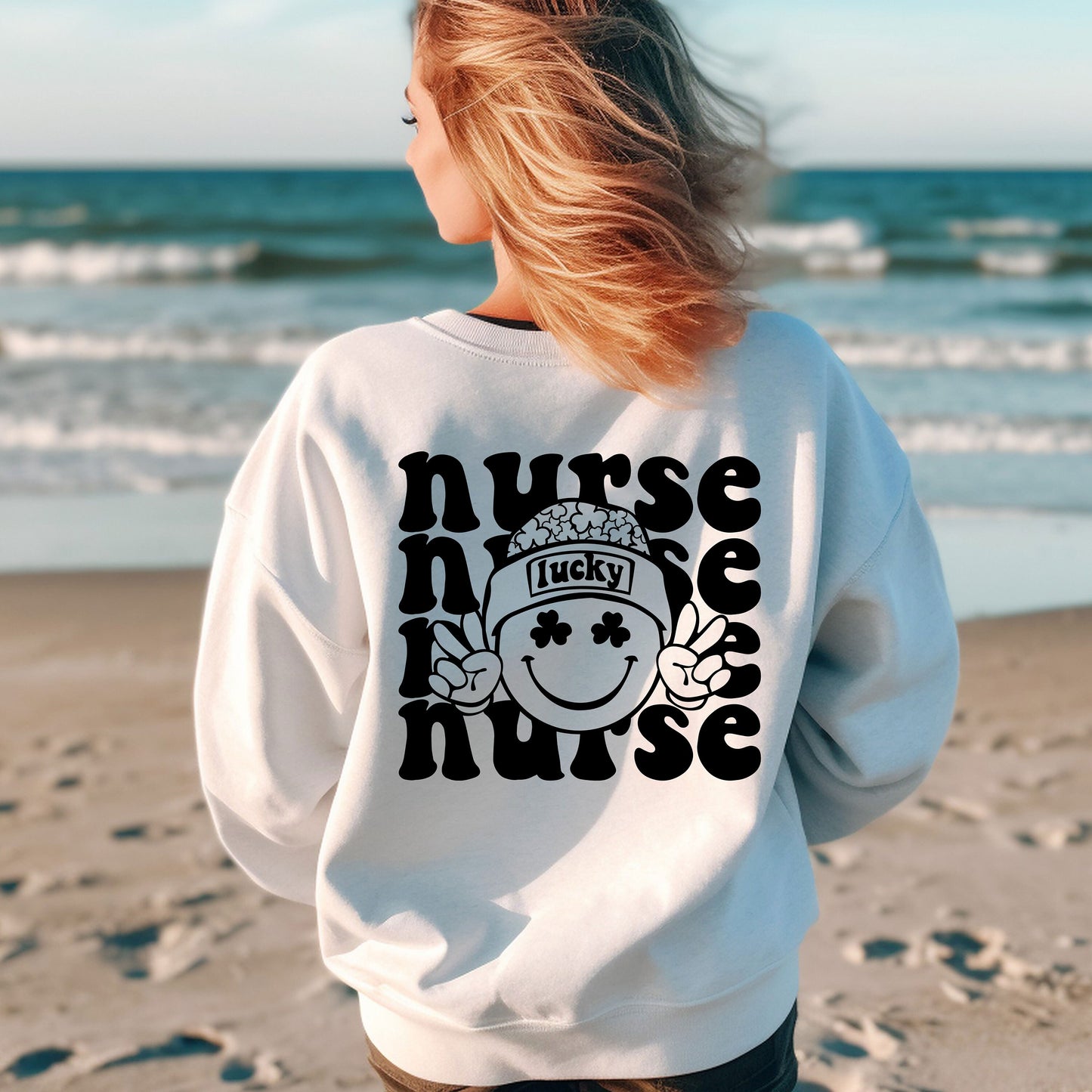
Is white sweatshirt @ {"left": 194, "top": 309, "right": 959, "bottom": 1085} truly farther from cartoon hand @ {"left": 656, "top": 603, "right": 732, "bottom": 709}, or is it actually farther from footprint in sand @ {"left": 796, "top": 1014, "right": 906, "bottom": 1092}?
footprint in sand @ {"left": 796, "top": 1014, "right": 906, "bottom": 1092}

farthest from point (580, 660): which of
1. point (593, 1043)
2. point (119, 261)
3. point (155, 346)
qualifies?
point (119, 261)

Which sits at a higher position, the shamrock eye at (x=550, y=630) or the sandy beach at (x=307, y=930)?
the shamrock eye at (x=550, y=630)

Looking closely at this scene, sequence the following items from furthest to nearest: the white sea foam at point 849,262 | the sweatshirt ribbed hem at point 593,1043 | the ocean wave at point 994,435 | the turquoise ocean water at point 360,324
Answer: the white sea foam at point 849,262, the ocean wave at point 994,435, the turquoise ocean water at point 360,324, the sweatshirt ribbed hem at point 593,1043

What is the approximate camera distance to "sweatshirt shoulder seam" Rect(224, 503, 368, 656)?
120 centimetres

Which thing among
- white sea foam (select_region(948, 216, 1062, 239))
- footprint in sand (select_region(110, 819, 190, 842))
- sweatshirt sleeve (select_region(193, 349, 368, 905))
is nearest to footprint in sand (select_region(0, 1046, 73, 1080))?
footprint in sand (select_region(110, 819, 190, 842))

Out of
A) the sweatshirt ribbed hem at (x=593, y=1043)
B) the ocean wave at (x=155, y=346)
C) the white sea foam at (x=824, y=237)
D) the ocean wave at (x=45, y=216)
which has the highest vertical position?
the ocean wave at (x=45, y=216)

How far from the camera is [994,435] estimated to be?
28.0 ft

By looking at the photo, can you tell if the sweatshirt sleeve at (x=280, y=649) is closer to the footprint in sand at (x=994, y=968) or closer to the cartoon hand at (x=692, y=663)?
the cartoon hand at (x=692, y=663)

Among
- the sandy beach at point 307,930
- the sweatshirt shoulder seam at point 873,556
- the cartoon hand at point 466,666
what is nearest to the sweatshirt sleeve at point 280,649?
the cartoon hand at point 466,666

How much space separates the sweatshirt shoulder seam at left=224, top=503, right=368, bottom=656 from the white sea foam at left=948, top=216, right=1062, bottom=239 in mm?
23294

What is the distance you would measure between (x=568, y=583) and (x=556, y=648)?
0.23ft

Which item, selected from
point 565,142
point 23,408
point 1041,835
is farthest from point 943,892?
point 23,408

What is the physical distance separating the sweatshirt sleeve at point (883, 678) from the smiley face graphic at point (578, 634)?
164mm

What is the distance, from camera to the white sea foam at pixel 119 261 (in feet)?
62.1
